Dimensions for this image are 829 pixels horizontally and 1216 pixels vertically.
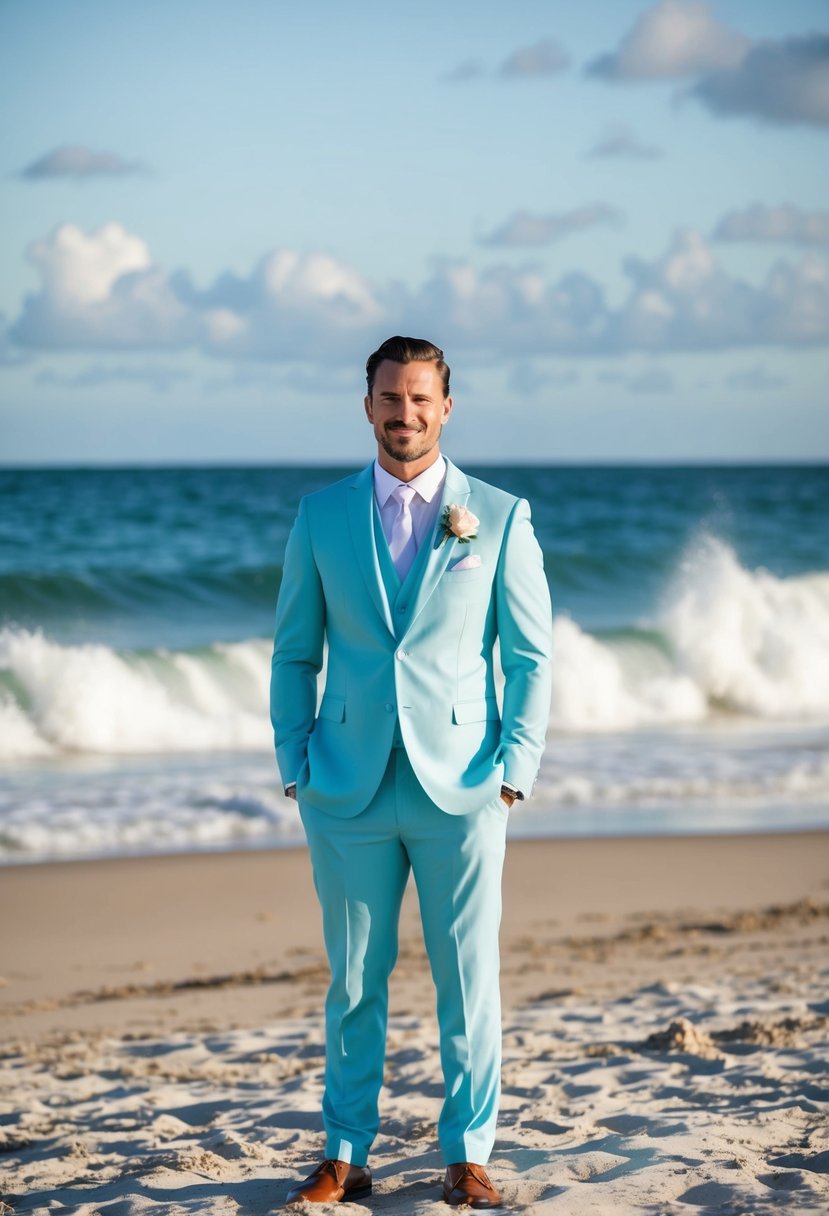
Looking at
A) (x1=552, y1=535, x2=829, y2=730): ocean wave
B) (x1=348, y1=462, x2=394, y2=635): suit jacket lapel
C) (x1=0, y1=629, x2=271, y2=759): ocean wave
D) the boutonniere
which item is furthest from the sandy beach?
(x1=552, y1=535, x2=829, y2=730): ocean wave

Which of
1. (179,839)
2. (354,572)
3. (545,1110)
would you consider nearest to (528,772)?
(354,572)

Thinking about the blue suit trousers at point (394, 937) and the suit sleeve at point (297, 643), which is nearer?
the blue suit trousers at point (394, 937)

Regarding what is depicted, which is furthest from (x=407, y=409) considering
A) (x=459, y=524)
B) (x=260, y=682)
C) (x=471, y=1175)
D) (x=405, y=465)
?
(x=260, y=682)

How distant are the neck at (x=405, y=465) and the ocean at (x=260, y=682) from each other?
5.39 m

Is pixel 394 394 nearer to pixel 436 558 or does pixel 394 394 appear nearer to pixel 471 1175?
pixel 436 558

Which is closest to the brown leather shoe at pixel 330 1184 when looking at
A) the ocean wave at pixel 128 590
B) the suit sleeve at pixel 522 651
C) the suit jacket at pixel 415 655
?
the suit jacket at pixel 415 655

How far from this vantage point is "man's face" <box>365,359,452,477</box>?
11.1ft

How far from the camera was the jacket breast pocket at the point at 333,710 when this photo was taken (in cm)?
341

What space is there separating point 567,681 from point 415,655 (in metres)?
12.0

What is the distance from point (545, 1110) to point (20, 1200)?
Result: 5.00ft

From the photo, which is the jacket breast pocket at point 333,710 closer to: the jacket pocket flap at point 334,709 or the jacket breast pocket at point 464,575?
the jacket pocket flap at point 334,709

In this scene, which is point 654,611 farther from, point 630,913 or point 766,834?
point 630,913

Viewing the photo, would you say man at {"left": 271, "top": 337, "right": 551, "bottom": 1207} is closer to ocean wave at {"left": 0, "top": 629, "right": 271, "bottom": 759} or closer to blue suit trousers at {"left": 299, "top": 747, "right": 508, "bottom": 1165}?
blue suit trousers at {"left": 299, "top": 747, "right": 508, "bottom": 1165}

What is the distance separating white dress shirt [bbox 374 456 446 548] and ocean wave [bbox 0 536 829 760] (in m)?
9.07
